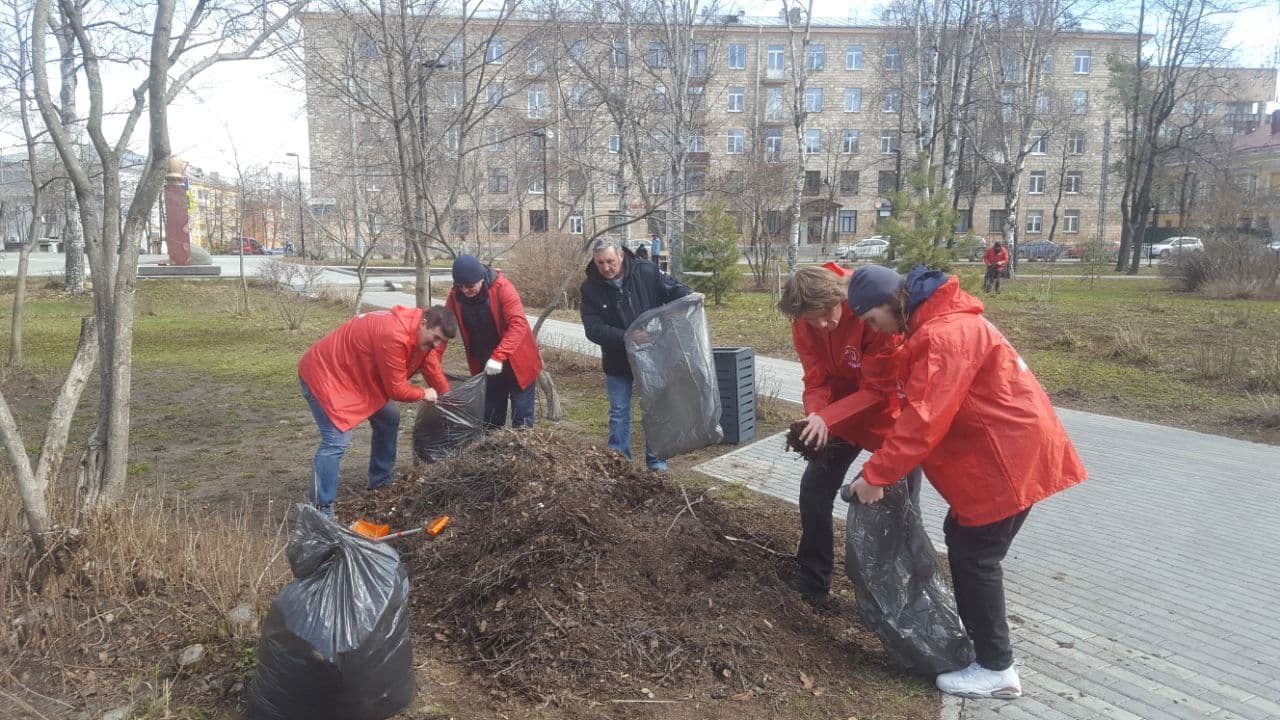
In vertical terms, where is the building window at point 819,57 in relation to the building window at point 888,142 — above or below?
above

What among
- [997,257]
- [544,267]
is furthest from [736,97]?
[544,267]

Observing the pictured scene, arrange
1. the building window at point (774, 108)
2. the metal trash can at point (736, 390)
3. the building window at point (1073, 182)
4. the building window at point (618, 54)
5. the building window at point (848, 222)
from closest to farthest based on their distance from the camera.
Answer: the metal trash can at point (736, 390), the building window at point (618, 54), the building window at point (774, 108), the building window at point (1073, 182), the building window at point (848, 222)

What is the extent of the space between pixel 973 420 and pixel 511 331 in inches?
123

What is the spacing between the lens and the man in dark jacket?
525cm

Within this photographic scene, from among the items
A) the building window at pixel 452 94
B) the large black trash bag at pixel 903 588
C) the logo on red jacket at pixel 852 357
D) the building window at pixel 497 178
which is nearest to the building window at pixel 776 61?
the building window at pixel 497 178

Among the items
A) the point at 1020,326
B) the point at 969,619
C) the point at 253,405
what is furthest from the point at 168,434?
the point at 1020,326

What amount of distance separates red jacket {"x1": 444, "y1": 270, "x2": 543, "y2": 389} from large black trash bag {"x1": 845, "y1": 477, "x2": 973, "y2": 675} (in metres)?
2.63

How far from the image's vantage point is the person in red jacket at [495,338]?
5133mm

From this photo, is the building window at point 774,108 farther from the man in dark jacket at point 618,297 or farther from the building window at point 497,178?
the man in dark jacket at point 618,297

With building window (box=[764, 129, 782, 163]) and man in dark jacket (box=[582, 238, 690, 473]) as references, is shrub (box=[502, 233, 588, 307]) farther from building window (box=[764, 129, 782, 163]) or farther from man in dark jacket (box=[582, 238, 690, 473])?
man in dark jacket (box=[582, 238, 690, 473])

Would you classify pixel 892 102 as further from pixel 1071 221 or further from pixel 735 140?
pixel 1071 221

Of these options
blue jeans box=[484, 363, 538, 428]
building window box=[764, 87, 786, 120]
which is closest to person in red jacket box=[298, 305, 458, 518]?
blue jeans box=[484, 363, 538, 428]

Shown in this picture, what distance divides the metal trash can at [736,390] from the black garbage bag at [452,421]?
158cm

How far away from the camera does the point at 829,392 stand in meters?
3.51
